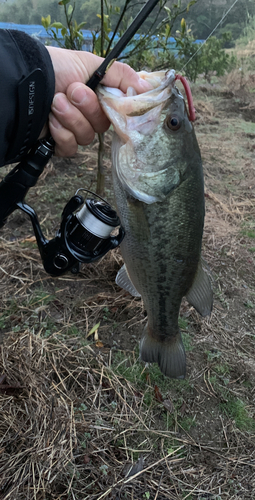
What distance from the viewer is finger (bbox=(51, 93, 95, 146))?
1.40 meters

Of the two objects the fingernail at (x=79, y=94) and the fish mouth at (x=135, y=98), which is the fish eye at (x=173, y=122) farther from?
the fingernail at (x=79, y=94)

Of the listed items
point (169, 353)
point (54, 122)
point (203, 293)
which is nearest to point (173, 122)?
point (54, 122)

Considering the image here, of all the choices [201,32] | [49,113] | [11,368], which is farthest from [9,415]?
[201,32]

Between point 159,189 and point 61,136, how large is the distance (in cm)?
50

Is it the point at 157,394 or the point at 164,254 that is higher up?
the point at 164,254

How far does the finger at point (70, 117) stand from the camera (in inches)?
55.1

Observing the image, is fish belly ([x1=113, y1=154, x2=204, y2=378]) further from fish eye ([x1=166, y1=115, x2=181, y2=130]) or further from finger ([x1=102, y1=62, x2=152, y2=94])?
finger ([x1=102, y1=62, x2=152, y2=94])

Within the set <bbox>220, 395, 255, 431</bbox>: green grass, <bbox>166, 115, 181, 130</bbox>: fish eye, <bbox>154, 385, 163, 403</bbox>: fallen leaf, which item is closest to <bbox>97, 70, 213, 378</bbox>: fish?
<bbox>166, 115, 181, 130</bbox>: fish eye

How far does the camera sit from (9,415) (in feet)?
6.01

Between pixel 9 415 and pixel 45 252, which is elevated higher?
pixel 45 252

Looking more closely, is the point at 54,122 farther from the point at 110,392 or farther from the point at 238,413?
the point at 238,413

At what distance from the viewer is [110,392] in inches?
85.7

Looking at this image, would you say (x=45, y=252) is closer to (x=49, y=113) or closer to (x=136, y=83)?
(x=49, y=113)

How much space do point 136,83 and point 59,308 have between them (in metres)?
1.80
